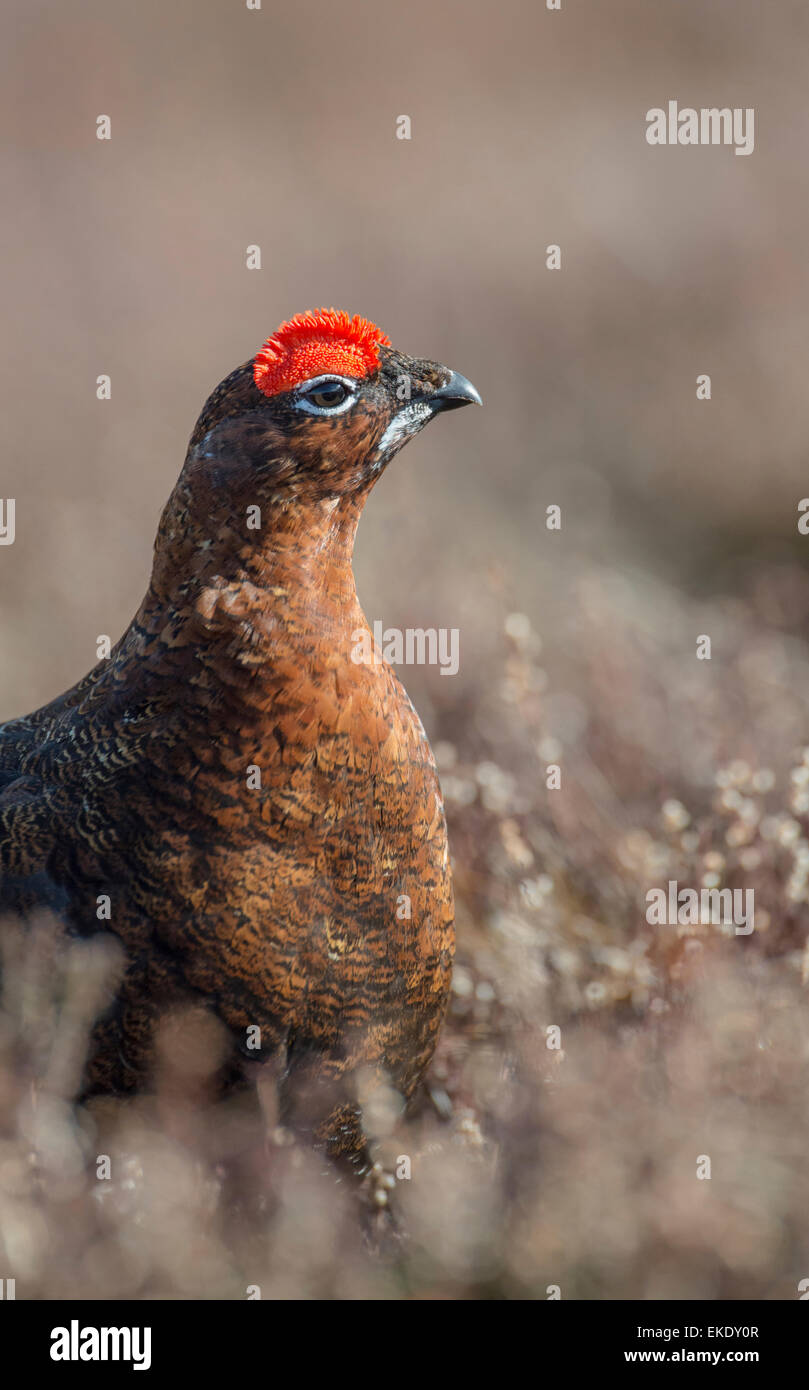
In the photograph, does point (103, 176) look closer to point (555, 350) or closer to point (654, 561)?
point (555, 350)

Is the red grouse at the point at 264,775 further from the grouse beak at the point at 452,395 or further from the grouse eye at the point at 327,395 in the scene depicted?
the grouse beak at the point at 452,395

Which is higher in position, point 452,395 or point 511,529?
point 511,529

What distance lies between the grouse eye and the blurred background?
4.09 feet

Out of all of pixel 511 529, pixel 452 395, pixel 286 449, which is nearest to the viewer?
pixel 286 449

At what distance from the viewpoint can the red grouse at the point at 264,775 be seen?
2.82 m

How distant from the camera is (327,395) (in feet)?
9.46

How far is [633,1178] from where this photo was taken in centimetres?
265

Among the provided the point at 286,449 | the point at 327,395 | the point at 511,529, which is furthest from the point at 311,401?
the point at 511,529

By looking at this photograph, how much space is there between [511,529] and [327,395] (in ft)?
16.1

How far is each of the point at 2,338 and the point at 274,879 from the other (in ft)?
29.1

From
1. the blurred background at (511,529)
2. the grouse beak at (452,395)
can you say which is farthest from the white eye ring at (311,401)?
the blurred background at (511,529)

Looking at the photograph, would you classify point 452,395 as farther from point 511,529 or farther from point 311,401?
point 511,529

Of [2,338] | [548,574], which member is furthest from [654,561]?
[2,338]

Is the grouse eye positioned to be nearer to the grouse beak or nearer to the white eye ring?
the white eye ring
